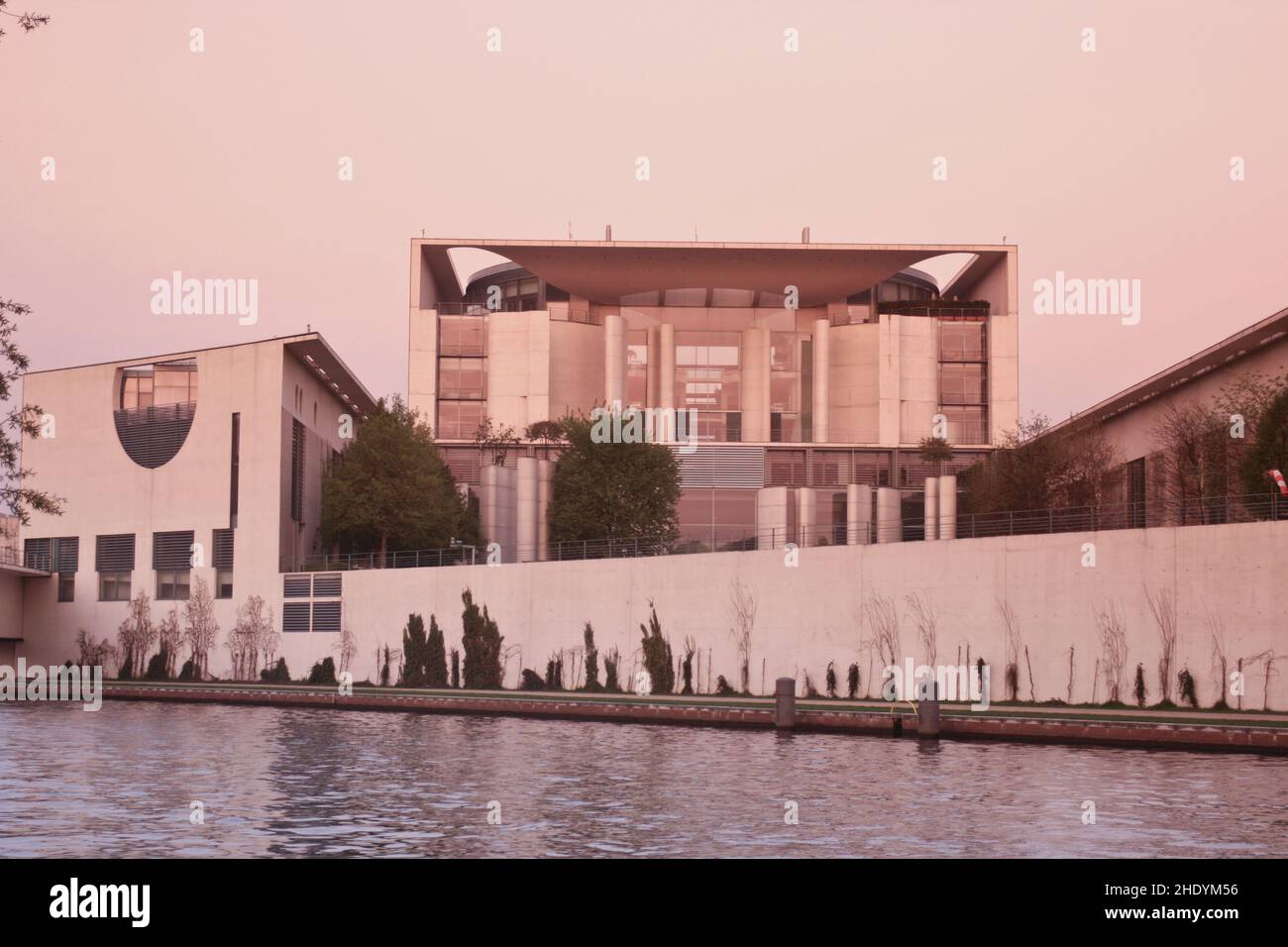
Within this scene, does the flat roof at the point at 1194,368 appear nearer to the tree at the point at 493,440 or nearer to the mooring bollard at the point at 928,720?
the mooring bollard at the point at 928,720

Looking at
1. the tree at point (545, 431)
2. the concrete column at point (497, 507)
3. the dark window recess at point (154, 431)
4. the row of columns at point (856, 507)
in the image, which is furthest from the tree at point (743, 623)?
the dark window recess at point (154, 431)

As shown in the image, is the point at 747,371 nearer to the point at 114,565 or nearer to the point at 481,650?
the point at 481,650

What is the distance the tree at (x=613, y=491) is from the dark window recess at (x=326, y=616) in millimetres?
11685

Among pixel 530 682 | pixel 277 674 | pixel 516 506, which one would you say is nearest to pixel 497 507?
pixel 516 506

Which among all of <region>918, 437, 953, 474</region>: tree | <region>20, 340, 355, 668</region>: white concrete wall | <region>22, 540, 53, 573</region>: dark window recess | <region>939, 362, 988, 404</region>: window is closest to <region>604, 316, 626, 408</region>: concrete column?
<region>918, 437, 953, 474</region>: tree

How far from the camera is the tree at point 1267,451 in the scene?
1812 inches

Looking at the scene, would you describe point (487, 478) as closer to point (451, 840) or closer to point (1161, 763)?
point (1161, 763)

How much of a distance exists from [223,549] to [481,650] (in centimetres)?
1397

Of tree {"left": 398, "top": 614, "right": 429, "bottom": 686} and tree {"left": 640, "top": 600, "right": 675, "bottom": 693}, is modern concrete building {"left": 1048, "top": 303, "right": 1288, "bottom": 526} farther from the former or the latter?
tree {"left": 398, "top": 614, "right": 429, "bottom": 686}

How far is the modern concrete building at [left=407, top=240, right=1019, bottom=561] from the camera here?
84438 millimetres

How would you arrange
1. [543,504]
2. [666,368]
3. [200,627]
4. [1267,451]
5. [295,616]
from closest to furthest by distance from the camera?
[1267,451] → [295,616] → [200,627] → [543,504] → [666,368]

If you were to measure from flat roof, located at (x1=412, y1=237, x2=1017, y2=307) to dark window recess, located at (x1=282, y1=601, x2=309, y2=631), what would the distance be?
2553 centimetres

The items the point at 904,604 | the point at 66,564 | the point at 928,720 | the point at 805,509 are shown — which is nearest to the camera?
the point at 928,720

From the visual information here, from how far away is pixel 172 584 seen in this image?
223ft
